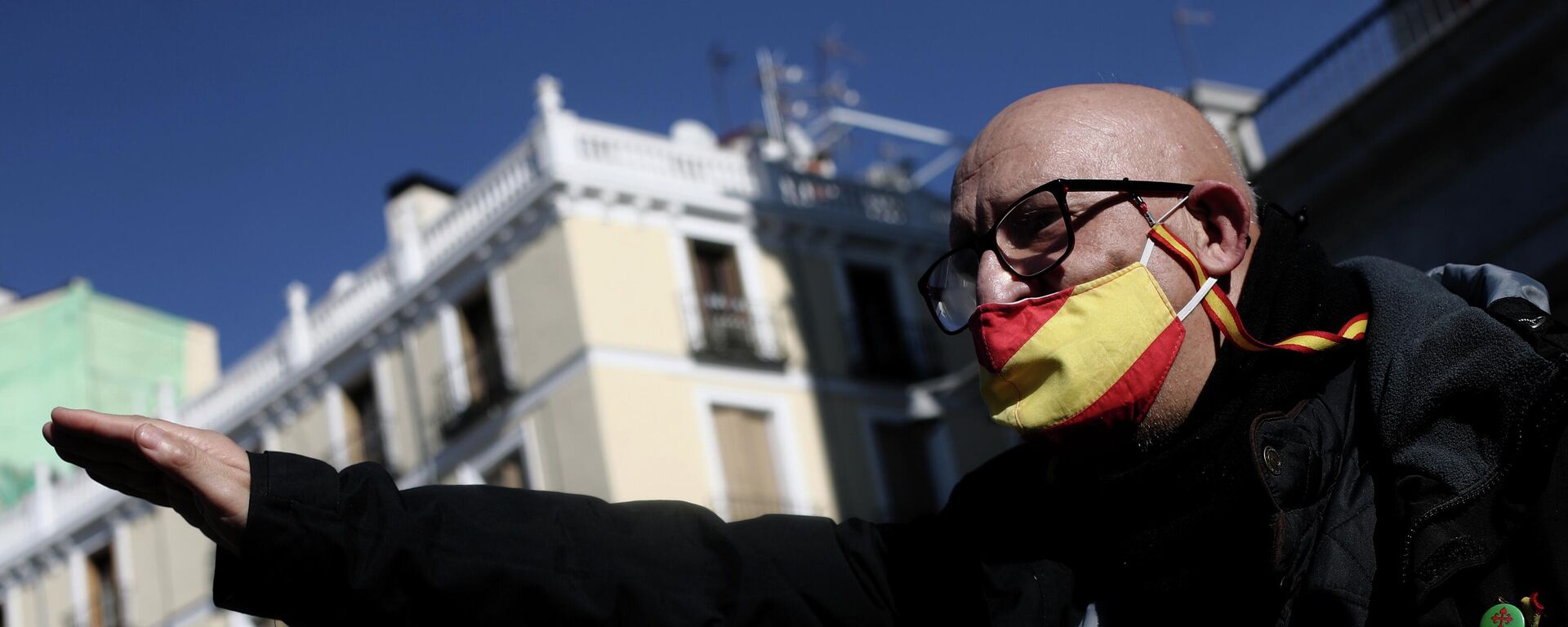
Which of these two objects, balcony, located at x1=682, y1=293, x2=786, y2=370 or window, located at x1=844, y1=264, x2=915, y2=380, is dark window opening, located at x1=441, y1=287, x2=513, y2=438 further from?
window, located at x1=844, y1=264, x2=915, y2=380

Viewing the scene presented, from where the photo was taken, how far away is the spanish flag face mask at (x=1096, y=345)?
290 centimetres

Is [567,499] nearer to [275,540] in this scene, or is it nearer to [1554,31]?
[275,540]

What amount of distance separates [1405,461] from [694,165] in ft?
67.6

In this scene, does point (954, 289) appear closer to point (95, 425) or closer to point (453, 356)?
point (95, 425)

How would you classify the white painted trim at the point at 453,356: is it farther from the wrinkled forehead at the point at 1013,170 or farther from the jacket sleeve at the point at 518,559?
the wrinkled forehead at the point at 1013,170

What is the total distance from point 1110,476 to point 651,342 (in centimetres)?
1868

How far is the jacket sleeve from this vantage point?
2.75 meters

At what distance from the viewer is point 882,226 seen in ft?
79.7

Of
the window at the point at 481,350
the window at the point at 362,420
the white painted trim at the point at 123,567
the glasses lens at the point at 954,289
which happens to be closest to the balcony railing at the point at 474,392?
the window at the point at 481,350

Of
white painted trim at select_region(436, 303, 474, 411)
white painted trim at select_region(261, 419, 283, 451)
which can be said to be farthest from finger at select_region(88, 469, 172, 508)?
white painted trim at select_region(261, 419, 283, 451)

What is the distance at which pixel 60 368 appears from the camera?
33.1 m

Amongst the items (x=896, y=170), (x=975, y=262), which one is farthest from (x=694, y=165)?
(x=975, y=262)

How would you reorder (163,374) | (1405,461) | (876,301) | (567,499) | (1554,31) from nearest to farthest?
(1405,461)
(567,499)
(1554,31)
(876,301)
(163,374)

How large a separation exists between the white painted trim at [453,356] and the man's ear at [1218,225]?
64.9ft
